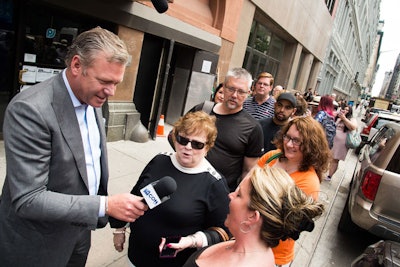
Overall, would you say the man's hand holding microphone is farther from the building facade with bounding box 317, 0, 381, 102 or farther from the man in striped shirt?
the building facade with bounding box 317, 0, 381, 102

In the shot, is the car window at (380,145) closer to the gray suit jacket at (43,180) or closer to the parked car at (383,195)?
the parked car at (383,195)

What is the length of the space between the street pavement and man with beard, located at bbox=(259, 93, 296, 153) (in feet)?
3.08

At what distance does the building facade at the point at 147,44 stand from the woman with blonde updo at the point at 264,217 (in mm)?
4747

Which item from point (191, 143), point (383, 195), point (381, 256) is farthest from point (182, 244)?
point (383, 195)

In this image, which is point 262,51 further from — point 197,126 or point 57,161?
point 57,161

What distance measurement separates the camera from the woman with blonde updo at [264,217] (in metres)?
1.28

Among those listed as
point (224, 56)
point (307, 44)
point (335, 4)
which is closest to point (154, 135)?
point (224, 56)

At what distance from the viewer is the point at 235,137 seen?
9.21 ft

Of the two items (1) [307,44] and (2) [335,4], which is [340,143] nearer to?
(1) [307,44]

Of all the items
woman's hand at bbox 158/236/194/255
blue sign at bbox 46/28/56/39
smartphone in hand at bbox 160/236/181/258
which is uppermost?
blue sign at bbox 46/28/56/39

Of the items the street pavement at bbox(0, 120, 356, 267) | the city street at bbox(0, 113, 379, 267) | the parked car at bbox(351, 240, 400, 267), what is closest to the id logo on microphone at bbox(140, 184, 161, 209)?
the street pavement at bbox(0, 120, 356, 267)

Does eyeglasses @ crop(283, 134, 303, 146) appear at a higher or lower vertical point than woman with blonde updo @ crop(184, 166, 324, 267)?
higher

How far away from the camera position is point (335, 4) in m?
23.0

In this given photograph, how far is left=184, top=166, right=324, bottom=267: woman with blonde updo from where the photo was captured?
1.28m
